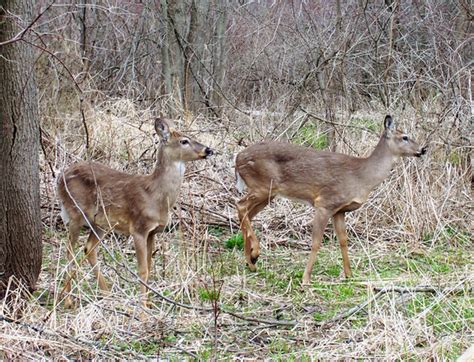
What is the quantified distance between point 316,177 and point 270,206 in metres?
1.71

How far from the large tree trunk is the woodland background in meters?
0.15

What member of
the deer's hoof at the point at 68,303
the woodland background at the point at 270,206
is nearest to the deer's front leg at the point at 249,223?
the woodland background at the point at 270,206

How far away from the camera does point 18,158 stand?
237 inches

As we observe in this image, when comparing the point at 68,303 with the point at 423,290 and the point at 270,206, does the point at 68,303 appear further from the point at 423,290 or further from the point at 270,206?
the point at 270,206

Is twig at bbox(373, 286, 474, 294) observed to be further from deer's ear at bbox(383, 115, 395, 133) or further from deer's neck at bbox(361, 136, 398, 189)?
deer's ear at bbox(383, 115, 395, 133)

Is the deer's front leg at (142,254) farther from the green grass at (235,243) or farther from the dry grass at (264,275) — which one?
the green grass at (235,243)

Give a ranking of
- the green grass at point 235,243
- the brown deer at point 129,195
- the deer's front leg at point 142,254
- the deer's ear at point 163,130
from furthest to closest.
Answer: the green grass at point 235,243
the deer's ear at point 163,130
the brown deer at point 129,195
the deer's front leg at point 142,254

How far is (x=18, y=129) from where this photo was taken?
19.6 ft

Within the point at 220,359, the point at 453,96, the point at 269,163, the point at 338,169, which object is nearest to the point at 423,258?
the point at 338,169

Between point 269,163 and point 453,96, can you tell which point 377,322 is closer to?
point 269,163

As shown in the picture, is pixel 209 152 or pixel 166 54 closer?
pixel 209 152

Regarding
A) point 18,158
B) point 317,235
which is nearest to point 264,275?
point 317,235

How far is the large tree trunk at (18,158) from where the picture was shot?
19.4 feet

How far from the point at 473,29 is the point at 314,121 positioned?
10.6 feet
